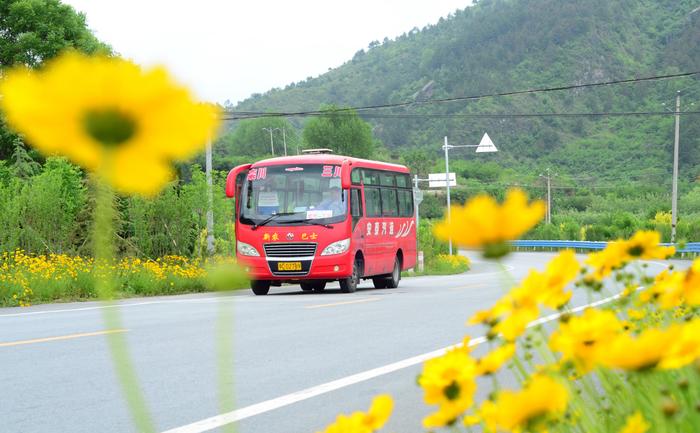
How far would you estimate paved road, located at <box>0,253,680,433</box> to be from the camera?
19.7 feet

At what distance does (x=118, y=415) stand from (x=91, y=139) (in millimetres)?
5379

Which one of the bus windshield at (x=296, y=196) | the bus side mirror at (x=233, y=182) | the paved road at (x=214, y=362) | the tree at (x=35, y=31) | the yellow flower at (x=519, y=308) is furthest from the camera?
the tree at (x=35, y=31)

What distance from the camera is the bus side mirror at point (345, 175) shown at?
19828mm

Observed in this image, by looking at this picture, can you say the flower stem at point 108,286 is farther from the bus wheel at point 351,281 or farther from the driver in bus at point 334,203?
the bus wheel at point 351,281

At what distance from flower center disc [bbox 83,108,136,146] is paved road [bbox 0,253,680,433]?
1.46 ft

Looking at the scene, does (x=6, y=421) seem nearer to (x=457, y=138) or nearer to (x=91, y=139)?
(x=91, y=139)

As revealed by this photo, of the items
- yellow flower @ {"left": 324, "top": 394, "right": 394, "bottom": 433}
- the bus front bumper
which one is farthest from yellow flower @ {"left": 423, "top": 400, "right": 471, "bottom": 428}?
the bus front bumper

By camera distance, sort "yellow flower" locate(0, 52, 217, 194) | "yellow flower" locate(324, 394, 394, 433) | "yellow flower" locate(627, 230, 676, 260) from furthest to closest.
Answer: "yellow flower" locate(627, 230, 676, 260) → "yellow flower" locate(324, 394, 394, 433) → "yellow flower" locate(0, 52, 217, 194)

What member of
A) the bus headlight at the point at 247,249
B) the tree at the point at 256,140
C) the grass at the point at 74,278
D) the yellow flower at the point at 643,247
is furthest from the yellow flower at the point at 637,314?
the tree at the point at 256,140

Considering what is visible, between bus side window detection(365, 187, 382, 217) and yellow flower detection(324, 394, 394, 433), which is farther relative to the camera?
bus side window detection(365, 187, 382, 217)

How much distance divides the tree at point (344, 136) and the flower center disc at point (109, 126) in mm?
118913

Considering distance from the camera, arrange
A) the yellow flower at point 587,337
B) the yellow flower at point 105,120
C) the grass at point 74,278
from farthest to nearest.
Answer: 1. the grass at point 74,278
2. the yellow flower at point 587,337
3. the yellow flower at point 105,120

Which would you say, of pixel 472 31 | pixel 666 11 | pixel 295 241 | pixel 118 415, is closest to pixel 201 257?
pixel 295 241

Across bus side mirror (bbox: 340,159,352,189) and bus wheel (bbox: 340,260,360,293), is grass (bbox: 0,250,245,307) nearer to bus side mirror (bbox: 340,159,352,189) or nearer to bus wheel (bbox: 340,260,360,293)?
bus wheel (bbox: 340,260,360,293)
